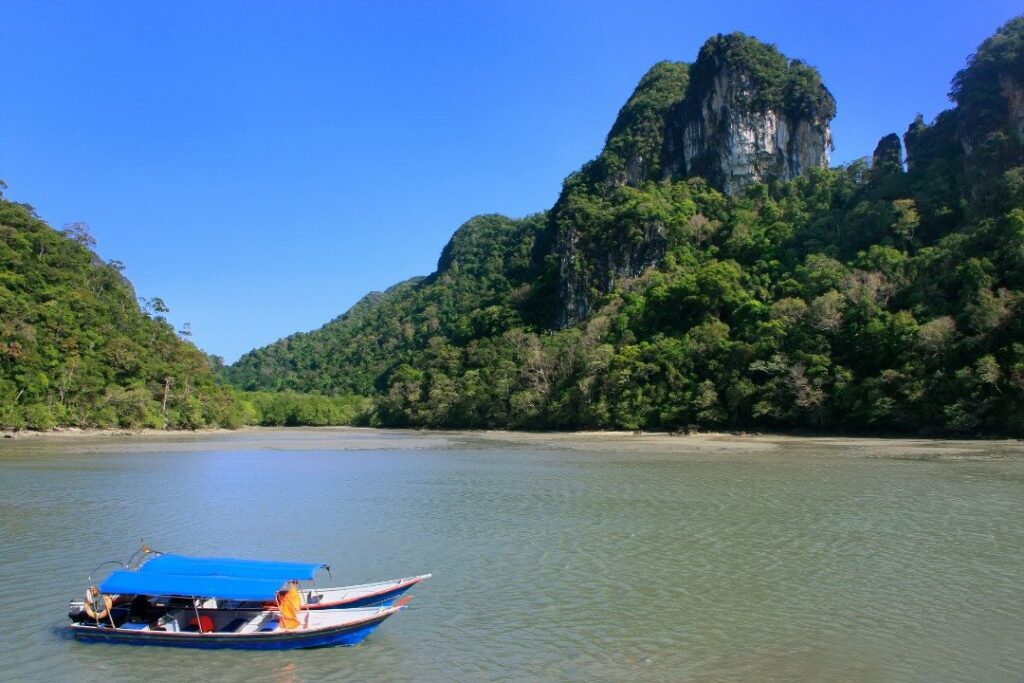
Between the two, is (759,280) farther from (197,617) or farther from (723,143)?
(197,617)

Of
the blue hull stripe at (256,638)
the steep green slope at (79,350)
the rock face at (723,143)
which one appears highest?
the rock face at (723,143)

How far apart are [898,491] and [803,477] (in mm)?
4205

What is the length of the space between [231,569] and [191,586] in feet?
2.11

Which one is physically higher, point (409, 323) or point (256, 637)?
point (409, 323)

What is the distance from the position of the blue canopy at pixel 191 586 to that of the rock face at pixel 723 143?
8414 cm

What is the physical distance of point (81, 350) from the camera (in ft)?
213

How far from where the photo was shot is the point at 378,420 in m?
99.1

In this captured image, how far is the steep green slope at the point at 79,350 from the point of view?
58.3 m

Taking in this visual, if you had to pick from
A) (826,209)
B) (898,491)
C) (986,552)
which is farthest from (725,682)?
(826,209)

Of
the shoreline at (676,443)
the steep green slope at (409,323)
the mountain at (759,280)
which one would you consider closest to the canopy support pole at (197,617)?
the shoreline at (676,443)

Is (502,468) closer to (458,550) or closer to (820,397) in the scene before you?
(458,550)

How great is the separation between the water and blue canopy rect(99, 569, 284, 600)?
2.72 feet

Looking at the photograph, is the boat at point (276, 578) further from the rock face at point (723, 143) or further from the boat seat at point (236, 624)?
the rock face at point (723, 143)

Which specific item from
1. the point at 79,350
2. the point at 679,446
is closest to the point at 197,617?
the point at 679,446
